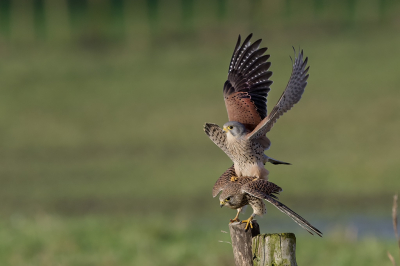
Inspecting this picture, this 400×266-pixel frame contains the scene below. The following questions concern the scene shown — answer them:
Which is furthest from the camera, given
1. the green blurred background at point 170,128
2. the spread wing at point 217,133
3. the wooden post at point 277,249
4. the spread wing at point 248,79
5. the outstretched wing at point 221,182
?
the green blurred background at point 170,128

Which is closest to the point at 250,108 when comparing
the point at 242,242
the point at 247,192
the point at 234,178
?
the point at 234,178

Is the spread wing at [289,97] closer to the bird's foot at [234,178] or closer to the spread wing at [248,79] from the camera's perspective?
the bird's foot at [234,178]

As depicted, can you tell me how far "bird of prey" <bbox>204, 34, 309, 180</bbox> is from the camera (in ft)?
12.8

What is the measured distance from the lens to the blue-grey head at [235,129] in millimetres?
3900

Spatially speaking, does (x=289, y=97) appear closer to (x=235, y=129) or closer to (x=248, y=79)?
(x=235, y=129)

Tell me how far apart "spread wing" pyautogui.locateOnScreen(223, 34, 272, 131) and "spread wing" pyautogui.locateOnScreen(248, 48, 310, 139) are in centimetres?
48

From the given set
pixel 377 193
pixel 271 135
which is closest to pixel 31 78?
pixel 271 135

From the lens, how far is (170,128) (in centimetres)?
1955

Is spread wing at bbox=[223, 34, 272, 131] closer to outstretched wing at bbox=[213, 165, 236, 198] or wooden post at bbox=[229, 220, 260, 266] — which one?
outstretched wing at bbox=[213, 165, 236, 198]

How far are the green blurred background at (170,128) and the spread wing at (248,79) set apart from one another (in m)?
3.36

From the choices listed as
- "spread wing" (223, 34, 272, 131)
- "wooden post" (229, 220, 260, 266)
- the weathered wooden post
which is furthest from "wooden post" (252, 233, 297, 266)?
"spread wing" (223, 34, 272, 131)

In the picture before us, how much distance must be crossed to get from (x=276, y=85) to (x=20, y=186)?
30.8ft

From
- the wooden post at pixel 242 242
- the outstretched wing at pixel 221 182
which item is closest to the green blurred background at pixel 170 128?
the outstretched wing at pixel 221 182

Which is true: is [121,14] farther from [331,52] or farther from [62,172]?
[62,172]
